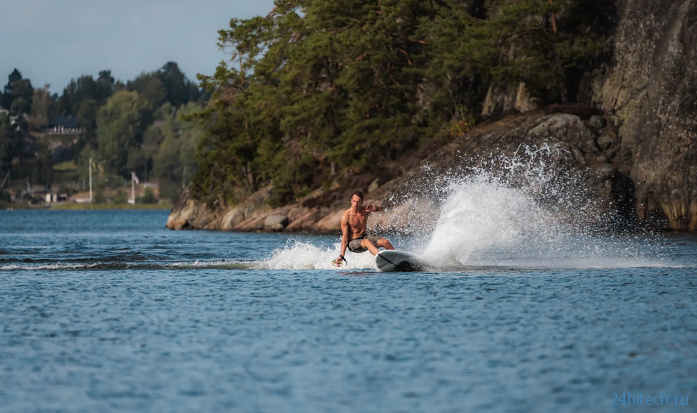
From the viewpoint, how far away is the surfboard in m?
27.2

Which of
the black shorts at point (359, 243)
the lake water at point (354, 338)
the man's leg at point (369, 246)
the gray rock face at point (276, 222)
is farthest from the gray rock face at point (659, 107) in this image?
the man's leg at point (369, 246)

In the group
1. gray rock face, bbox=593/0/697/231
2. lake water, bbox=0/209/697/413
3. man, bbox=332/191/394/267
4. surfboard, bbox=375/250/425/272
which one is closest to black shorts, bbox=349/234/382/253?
man, bbox=332/191/394/267

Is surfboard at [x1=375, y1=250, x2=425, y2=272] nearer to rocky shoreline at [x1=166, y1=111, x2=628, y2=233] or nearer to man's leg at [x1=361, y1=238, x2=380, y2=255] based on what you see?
man's leg at [x1=361, y1=238, x2=380, y2=255]

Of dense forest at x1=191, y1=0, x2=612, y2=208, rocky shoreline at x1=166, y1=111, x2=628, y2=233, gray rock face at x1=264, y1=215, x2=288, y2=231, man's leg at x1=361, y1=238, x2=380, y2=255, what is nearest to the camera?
man's leg at x1=361, y1=238, x2=380, y2=255

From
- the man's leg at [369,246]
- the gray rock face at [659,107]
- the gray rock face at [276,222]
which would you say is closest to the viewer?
the man's leg at [369,246]

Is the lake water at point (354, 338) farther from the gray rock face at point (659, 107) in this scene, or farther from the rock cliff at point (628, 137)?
the rock cliff at point (628, 137)

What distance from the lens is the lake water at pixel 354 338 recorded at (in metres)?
12.0

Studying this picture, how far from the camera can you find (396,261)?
89.6 feet

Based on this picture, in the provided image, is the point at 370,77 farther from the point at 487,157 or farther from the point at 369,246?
the point at 369,246

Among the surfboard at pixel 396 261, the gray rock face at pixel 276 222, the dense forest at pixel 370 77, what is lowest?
the surfboard at pixel 396 261

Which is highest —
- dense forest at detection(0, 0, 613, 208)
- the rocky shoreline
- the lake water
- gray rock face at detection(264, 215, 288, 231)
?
dense forest at detection(0, 0, 613, 208)

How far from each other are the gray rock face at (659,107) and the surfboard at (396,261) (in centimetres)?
2866

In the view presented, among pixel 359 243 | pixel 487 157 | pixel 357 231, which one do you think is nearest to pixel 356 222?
pixel 357 231

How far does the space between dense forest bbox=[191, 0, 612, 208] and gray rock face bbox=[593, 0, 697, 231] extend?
2716 mm
